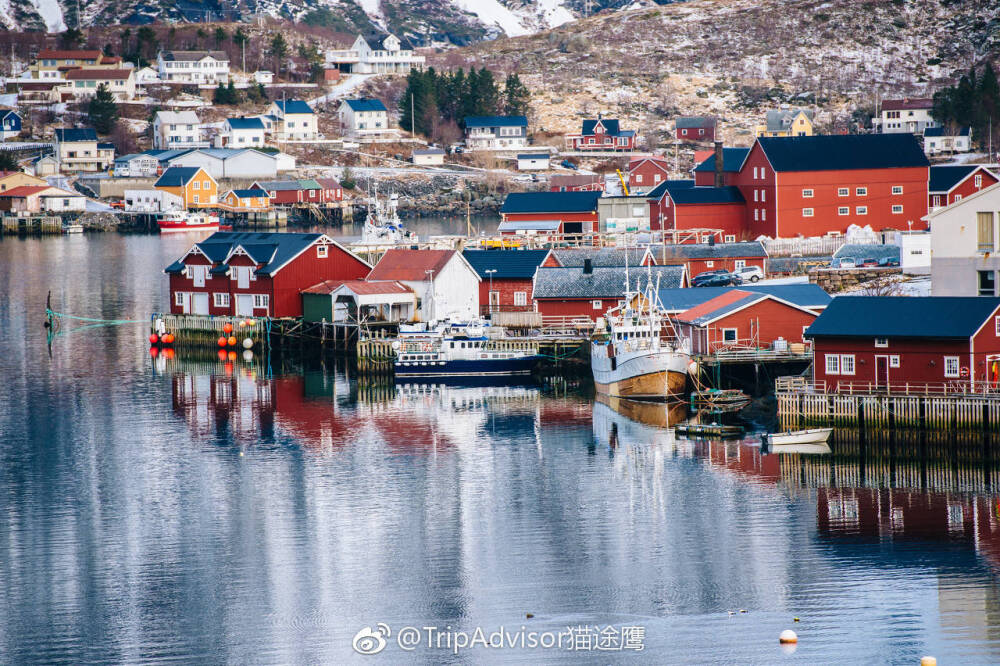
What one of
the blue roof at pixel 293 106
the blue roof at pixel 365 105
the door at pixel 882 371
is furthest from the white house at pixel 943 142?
the door at pixel 882 371

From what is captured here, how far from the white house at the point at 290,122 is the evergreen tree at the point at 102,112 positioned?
54.2 ft

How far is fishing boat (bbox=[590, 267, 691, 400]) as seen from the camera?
49.9 metres

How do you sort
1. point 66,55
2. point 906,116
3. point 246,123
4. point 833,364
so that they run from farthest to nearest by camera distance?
point 66,55 → point 246,123 → point 906,116 → point 833,364

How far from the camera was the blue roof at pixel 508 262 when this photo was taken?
62281 mm

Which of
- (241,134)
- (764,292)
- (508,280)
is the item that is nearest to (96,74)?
(241,134)

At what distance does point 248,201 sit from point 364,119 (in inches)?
1090

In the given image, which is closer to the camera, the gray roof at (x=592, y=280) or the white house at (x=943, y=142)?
the gray roof at (x=592, y=280)

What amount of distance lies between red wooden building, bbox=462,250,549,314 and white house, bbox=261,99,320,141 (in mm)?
98219

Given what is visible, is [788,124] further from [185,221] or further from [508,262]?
[508,262]

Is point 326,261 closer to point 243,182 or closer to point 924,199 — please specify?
point 924,199

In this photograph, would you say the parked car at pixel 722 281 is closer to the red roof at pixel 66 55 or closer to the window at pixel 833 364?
the window at pixel 833 364

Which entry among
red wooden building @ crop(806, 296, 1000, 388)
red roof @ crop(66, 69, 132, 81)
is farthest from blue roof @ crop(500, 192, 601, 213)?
red roof @ crop(66, 69, 132, 81)

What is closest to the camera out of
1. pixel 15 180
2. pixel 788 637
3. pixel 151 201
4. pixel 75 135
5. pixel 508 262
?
pixel 788 637

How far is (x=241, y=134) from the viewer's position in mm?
153625
